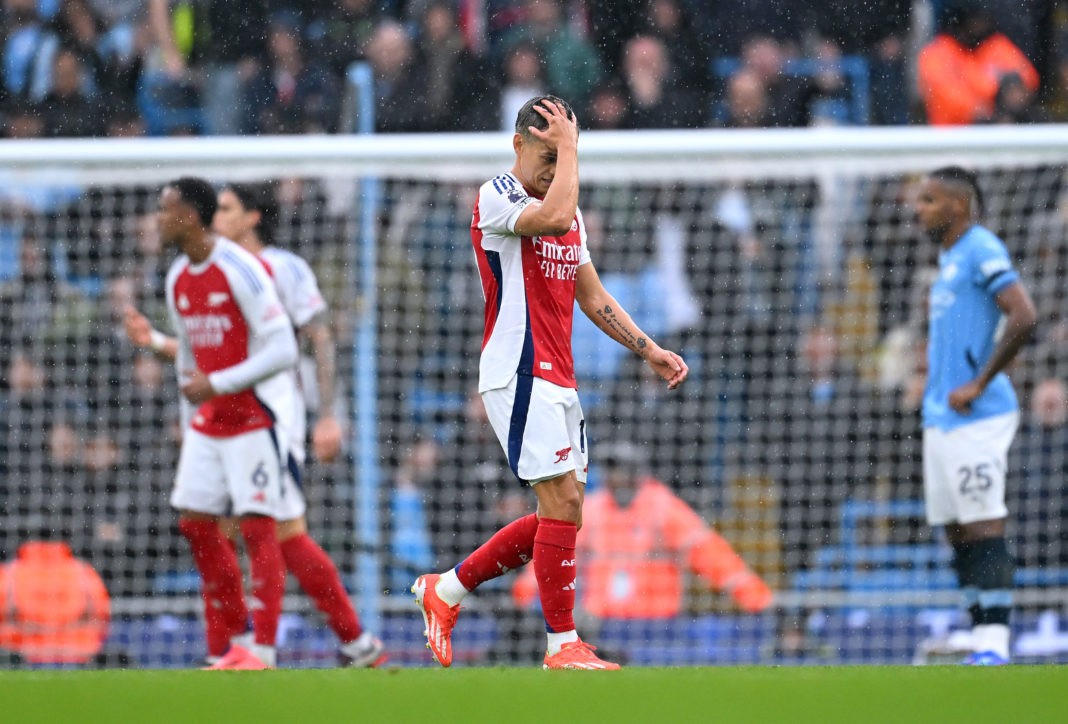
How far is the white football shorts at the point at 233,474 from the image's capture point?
668 cm

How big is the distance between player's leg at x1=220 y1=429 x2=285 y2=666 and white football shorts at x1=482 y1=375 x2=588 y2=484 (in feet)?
7.09

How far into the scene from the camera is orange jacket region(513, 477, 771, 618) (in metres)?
8.72

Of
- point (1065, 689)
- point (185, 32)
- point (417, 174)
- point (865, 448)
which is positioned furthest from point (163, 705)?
point (185, 32)

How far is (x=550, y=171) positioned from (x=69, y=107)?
23.3ft

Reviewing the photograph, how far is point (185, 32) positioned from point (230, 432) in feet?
20.6

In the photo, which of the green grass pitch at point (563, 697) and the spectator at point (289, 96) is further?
the spectator at point (289, 96)

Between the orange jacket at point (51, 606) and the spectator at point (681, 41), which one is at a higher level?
the spectator at point (681, 41)

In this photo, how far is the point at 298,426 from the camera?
7.07 meters

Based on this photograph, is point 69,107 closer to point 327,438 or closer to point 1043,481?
point 327,438

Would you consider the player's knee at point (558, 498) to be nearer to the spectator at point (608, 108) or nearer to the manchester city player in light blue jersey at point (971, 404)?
the manchester city player in light blue jersey at point (971, 404)

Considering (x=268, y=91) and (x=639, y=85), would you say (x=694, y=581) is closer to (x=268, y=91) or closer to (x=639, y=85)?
(x=639, y=85)

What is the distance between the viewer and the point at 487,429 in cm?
915

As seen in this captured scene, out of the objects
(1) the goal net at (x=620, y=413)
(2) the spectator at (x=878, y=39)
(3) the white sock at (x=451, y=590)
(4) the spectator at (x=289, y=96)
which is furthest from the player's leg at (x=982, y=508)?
(4) the spectator at (x=289, y=96)

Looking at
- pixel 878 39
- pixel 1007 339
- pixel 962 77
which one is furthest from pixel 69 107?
pixel 1007 339
